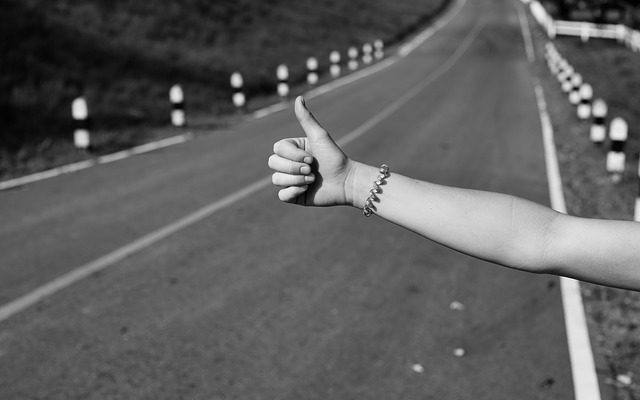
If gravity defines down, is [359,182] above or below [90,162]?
above

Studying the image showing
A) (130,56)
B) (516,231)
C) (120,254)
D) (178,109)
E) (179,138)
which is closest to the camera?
(516,231)

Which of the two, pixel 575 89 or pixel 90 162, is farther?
pixel 575 89

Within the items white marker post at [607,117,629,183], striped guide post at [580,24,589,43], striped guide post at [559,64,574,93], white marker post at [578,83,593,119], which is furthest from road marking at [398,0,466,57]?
white marker post at [607,117,629,183]

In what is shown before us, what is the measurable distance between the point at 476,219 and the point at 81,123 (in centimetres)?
1258

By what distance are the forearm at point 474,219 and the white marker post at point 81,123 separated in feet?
40.1

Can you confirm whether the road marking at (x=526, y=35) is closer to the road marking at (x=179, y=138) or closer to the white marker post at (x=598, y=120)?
the road marking at (x=179, y=138)

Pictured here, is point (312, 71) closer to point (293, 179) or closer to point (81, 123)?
point (81, 123)

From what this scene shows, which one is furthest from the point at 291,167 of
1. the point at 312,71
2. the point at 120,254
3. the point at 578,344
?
the point at 312,71

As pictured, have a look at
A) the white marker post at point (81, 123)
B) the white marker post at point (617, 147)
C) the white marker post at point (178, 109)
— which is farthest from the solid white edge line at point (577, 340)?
the white marker post at point (178, 109)

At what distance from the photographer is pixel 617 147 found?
1191 centimetres

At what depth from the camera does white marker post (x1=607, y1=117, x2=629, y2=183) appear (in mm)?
11812

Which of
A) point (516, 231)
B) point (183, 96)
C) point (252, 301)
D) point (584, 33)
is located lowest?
point (584, 33)

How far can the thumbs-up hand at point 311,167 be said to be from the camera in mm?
2438

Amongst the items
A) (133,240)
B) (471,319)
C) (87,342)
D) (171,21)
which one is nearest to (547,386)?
(471,319)
